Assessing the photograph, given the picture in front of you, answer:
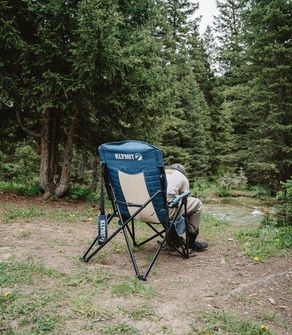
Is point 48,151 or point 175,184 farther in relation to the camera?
point 48,151

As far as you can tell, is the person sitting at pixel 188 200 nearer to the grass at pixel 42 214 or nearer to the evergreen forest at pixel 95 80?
the grass at pixel 42 214

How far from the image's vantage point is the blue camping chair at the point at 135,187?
3.74 meters

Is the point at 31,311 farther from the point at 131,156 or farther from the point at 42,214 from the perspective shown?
the point at 42,214

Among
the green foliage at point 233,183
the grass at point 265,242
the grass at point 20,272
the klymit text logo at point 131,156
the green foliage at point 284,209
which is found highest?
the klymit text logo at point 131,156

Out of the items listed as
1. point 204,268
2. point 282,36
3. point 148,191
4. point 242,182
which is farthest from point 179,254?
point 242,182

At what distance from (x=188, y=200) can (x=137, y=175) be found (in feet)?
3.61

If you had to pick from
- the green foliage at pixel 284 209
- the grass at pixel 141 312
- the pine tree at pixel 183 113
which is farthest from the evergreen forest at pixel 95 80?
the pine tree at pixel 183 113

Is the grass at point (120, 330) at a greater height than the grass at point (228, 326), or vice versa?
the grass at point (120, 330)

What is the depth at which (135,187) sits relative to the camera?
3.94 metres

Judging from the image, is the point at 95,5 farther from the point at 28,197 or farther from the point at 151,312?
the point at 151,312

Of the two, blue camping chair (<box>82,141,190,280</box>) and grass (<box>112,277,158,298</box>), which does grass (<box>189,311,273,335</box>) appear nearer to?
grass (<box>112,277,158,298</box>)

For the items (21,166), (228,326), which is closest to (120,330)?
(228,326)

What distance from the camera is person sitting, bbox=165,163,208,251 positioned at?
4328 millimetres

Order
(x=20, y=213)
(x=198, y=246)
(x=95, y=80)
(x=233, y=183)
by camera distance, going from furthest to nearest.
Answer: (x=233, y=183) < (x=95, y=80) < (x=20, y=213) < (x=198, y=246)
